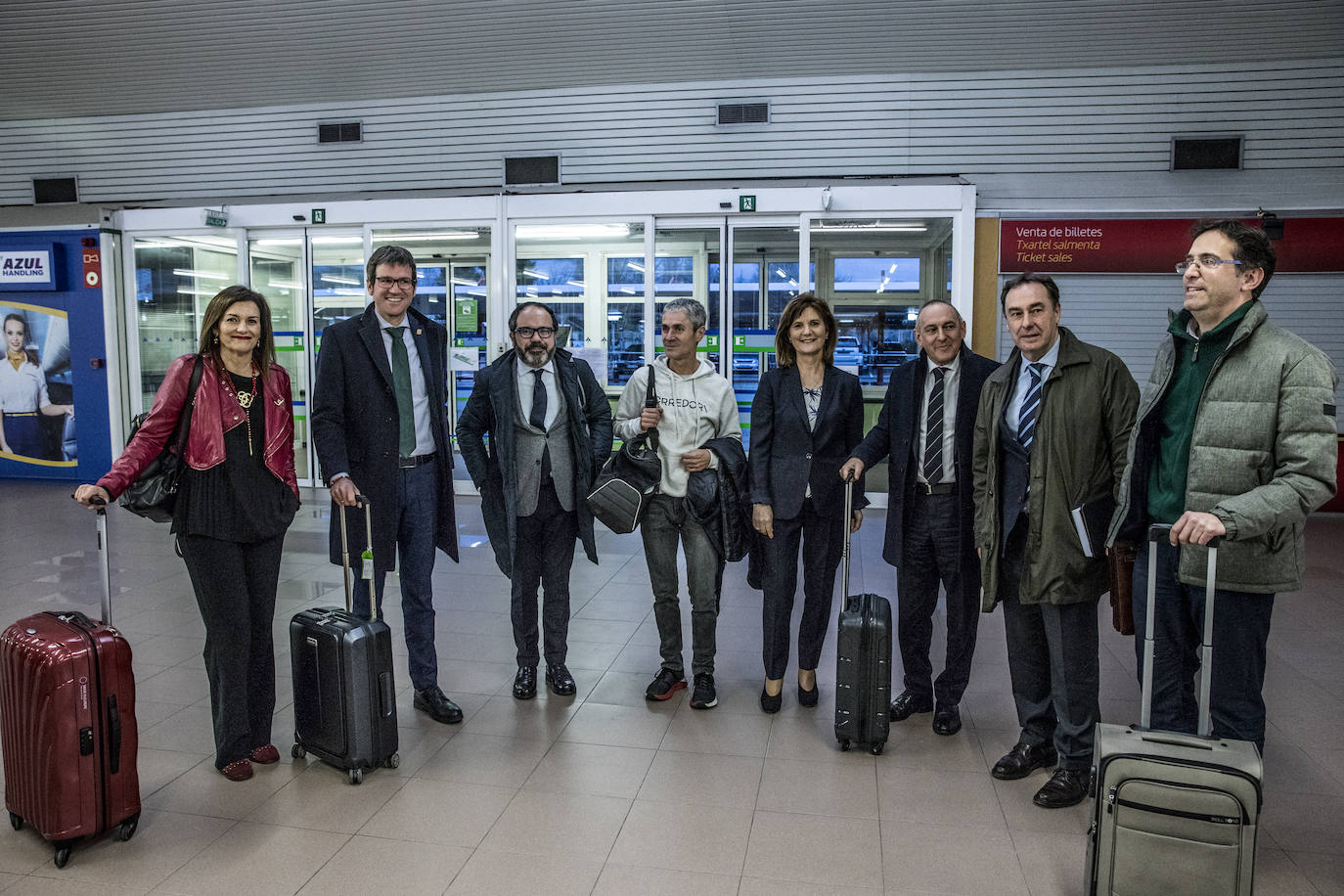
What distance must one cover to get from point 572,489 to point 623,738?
97 cm

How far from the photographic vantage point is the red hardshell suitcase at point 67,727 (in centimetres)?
239

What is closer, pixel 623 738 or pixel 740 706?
pixel 623 738

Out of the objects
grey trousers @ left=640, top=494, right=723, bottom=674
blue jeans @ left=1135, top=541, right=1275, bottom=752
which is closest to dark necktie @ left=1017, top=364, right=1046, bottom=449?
blue jeans @ left=1135, top=541, right=1275, bottom=752

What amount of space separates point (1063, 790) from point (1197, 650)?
1.93 ft

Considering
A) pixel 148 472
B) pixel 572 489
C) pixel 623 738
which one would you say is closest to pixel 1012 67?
pixel 572 489

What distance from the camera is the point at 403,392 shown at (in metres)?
3.40

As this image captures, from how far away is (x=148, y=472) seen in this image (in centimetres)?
275

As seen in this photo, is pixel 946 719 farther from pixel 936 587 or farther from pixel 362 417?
pixel 362 417

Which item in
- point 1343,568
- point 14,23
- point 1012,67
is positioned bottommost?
point 1343,568

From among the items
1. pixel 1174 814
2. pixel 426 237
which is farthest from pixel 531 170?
pixel 1174 814

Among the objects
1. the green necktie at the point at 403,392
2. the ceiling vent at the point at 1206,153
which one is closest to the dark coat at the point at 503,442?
the green necktie at the point at 403,392

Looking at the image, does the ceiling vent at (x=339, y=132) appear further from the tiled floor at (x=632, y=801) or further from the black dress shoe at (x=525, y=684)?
the black dress shoe at (x=525, y=684)

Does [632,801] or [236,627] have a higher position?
[236,627]

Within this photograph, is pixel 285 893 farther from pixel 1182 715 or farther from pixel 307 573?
pixel 307 573
